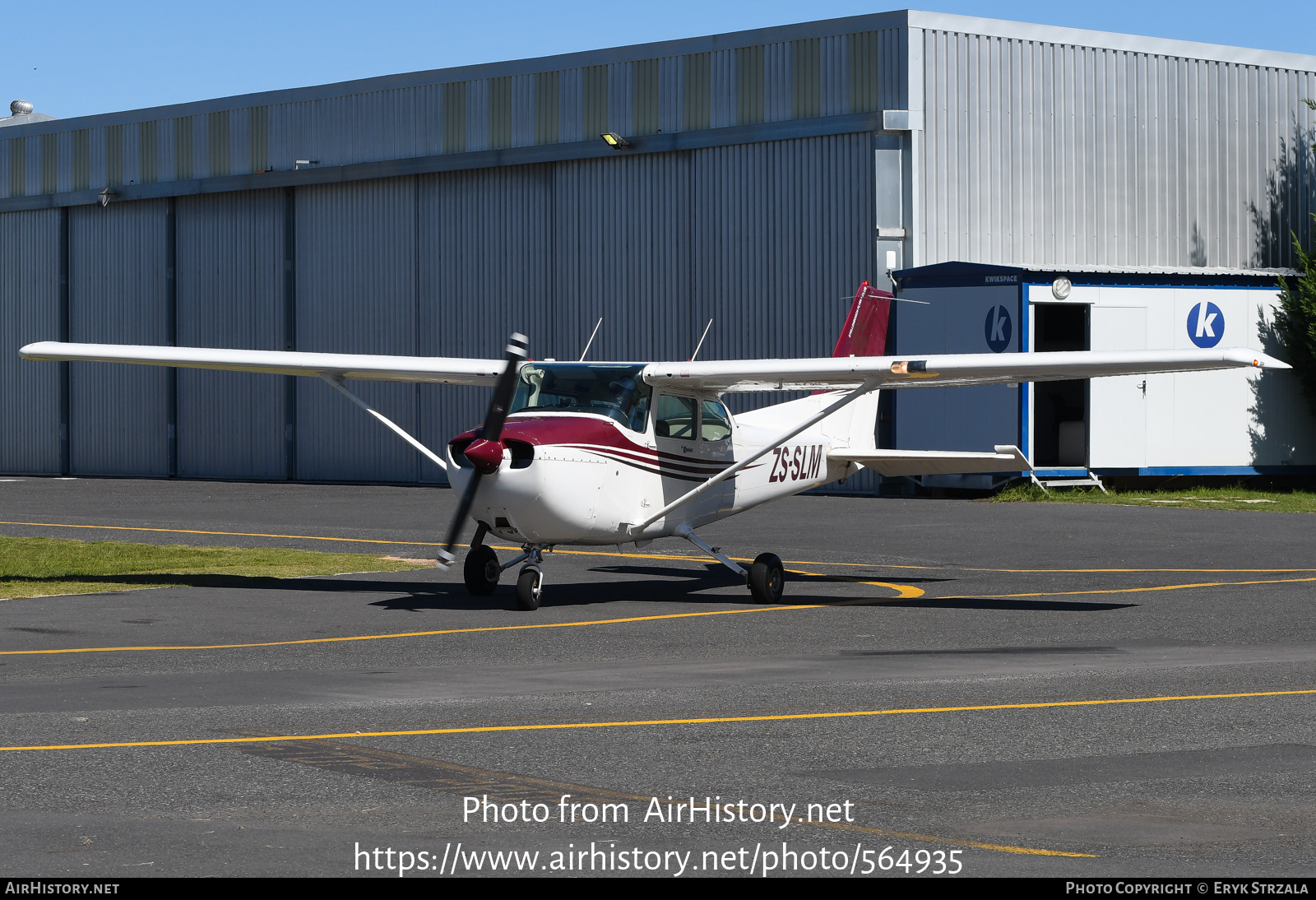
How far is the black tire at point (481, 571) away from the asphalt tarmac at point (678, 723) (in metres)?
0.21

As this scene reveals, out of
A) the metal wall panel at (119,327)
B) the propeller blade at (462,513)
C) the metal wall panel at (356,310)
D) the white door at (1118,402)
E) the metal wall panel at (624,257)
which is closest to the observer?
the propeller blade at (462,513)

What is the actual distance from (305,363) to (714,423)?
14.8ft

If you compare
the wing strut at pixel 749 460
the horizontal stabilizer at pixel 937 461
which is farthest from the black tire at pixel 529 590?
the horizontal stabilizer at pixel 937 461

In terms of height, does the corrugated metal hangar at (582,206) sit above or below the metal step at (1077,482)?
above

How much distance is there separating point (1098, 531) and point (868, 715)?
1477 cm

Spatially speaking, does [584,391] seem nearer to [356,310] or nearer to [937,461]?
[937,461]

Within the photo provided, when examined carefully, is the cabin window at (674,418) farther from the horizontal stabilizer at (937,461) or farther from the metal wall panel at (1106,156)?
the metal wall panel at (1106,156)

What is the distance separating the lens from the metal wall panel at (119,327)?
144ft

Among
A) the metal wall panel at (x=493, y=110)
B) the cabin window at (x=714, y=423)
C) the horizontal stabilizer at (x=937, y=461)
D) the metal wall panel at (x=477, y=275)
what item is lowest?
the horizontal stabilizer at (x=937, y=461)

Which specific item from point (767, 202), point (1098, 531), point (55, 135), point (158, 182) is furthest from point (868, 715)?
point (55, 135)

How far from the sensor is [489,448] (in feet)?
47.0

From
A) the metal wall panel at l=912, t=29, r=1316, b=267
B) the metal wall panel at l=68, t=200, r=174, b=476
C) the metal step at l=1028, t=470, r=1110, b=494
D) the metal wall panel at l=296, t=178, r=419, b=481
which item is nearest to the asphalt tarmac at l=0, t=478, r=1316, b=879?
the metal step at l=1028, t=470, r=1110, b=494

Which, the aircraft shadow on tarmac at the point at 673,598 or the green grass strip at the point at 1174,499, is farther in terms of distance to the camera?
the green grass strip at the point at 1174,499

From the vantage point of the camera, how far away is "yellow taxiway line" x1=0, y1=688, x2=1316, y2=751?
8711 millimetres
